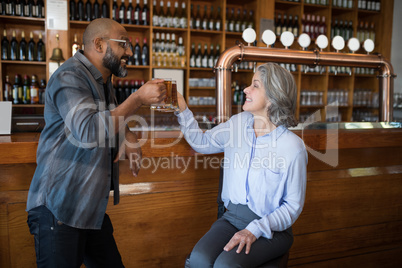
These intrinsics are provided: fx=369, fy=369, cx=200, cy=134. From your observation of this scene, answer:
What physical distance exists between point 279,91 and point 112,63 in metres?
0.66

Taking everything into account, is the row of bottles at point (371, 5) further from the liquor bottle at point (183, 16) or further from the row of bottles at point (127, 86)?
the row of bottles at point (127, 86)

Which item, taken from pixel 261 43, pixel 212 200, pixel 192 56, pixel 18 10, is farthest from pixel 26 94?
pixel 212 200

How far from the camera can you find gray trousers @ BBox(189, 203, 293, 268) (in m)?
1.25

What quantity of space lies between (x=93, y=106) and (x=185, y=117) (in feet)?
1.74

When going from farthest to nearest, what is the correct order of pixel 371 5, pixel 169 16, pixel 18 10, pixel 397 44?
pixel 371 5 < pixel 397 44 < pixel 169 16 < pixel 18 10

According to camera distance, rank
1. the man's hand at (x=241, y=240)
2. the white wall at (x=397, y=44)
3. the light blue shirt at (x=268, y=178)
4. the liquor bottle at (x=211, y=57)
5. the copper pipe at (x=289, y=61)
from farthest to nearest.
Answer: the white wall at (x=397, y=44), the liquor bottle at (x=211, y=57), the copper pipe at (x=289, y=61), the light blue shirt at (x=268, y=178), the man's hand at (x=241, y=240)

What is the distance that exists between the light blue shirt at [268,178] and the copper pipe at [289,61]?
1.31ft

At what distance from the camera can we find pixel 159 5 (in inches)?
181

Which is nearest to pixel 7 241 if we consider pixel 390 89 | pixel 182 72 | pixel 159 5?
pixel 390 89

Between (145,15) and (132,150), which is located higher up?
(145,15)

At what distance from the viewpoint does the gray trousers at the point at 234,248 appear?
125 centimetres

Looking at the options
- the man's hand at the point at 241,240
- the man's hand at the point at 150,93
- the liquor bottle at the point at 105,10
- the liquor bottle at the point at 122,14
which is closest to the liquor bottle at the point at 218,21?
the liquor bottle at the point at 122,14

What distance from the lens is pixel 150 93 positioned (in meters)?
1.27

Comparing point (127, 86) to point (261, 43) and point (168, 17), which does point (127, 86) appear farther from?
point (261, 43)
